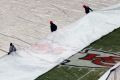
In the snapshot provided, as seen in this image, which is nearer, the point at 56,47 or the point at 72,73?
the point at 72,73

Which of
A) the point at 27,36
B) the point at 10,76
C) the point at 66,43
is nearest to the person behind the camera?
the point at 10,76

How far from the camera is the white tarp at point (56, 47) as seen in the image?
6.76m

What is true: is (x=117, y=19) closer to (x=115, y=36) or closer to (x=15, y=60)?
(x=115, y=36)

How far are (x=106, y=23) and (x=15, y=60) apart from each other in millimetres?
3139

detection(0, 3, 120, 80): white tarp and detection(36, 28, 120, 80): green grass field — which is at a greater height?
detection(0, 3, 120, 80): white tarp

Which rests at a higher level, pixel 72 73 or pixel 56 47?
pixel 56 47

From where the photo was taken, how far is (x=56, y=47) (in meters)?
7.66

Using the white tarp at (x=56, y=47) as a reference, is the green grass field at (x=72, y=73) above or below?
below

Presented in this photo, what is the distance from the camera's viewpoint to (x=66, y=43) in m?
7.86

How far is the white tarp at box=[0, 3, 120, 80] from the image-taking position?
6761 millimetres

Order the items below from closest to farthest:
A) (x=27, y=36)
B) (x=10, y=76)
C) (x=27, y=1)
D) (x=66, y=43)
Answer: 1. (x=10, y=76)
2. (x=66, y=43)
3. (x=27, y=36)
4. (x=27, y=1)

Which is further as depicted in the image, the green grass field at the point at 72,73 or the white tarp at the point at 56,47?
the white tarp at the point at 56,47

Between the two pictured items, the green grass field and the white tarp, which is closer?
the green grass field

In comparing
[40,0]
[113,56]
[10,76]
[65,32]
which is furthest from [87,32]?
[40,0]
